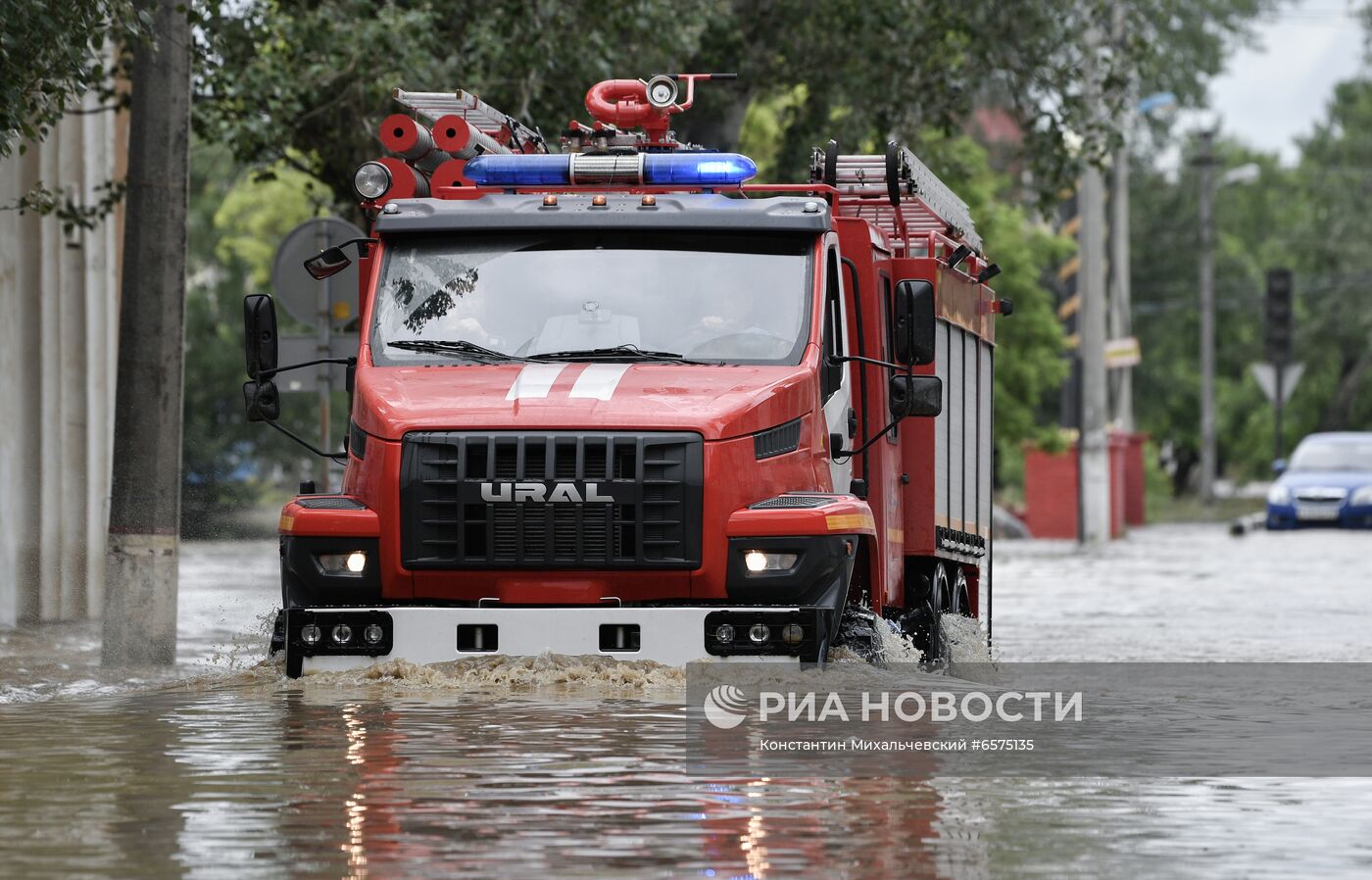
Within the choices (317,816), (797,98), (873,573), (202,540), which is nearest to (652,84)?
(873,573)

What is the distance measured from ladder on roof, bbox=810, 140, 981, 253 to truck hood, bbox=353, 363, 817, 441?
175 centimetres

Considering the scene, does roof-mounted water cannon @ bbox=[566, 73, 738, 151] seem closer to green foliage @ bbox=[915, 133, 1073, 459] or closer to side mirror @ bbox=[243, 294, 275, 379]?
side mirror @ bbox=[243, 294, 275, 379]

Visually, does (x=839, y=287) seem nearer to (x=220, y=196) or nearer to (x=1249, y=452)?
(x=220, y=196)

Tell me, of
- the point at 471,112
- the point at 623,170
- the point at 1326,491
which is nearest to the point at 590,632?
the point at 623,170

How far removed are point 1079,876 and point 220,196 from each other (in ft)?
181

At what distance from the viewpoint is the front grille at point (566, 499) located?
12.1m

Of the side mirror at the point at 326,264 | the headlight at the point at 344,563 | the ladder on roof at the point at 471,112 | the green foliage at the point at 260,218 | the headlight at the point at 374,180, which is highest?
the green foliage at the point at 260,218

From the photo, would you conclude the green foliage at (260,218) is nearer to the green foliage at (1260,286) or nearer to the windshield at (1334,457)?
the windshield at (1334,457)

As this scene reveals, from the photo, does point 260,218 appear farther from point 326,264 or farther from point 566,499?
point 566,499

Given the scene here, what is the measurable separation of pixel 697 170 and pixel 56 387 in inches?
357

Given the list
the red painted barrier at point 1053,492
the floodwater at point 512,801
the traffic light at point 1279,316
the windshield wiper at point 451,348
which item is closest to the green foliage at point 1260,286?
the traffic light at point 1279,316

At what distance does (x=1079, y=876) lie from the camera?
297 inches

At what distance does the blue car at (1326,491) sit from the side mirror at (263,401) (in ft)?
111

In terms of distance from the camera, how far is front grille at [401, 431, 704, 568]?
12.1 metres
